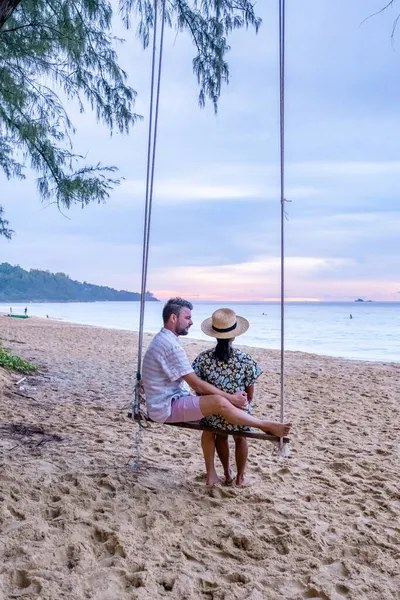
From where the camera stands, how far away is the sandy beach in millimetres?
2316

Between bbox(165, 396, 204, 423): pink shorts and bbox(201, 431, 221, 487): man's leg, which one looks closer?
bbox(165, 396, 204, 423): pink shorts

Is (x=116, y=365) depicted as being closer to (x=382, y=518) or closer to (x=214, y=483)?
(x=214, y=483)

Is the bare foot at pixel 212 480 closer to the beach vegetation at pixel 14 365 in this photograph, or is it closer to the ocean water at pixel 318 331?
the beach vegetation at pixel 14 365

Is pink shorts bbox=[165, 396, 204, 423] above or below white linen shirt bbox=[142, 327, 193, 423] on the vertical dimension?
below

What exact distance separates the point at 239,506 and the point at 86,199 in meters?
3.94

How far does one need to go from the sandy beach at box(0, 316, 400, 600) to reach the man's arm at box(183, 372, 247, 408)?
574 mm

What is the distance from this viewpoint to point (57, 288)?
10425 cm

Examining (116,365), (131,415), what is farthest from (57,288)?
(131,415)

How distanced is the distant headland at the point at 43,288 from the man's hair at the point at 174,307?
235 ft

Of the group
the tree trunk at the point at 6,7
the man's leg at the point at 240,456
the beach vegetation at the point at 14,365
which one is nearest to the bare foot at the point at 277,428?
A: the man's leg at the point at 240,456

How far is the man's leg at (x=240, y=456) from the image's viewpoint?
3389 mm

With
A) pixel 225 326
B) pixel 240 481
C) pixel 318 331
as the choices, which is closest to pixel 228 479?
pixel 240 481

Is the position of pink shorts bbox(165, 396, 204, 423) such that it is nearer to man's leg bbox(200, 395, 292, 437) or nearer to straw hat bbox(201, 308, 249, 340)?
man's leg bbox(200, 395, 292, 437)

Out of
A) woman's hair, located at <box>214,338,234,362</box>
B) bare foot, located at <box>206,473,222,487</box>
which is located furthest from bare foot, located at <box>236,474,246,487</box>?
woman's hair, located at <box>214,338,234,362</box>
